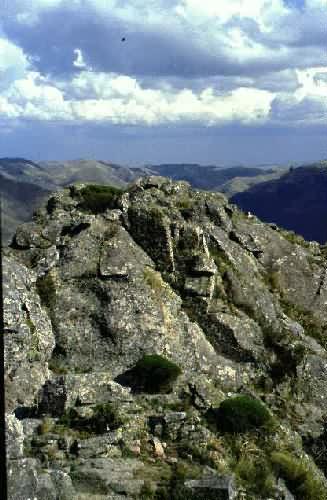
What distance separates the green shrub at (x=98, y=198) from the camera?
48.5m

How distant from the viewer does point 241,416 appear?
2834 cm

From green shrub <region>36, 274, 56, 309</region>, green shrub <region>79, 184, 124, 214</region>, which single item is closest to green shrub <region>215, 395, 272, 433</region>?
green shrub <region>36, 274, 56, 309</region>

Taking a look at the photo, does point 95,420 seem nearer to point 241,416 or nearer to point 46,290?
point 241,416

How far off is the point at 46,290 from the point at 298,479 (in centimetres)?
1849

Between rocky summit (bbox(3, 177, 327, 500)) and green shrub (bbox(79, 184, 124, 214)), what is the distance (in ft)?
0.69

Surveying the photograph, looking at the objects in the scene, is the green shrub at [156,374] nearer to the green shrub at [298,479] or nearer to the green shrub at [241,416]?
the green shrub at [241,416]

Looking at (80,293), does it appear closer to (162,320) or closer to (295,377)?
(162,320)

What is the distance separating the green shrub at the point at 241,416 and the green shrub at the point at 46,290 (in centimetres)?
1253

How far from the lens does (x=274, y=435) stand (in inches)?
1112

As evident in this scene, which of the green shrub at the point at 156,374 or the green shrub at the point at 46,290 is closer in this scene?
the green shrub at the point at 156,374

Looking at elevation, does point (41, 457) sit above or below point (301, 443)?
above

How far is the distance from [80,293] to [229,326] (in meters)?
9.61

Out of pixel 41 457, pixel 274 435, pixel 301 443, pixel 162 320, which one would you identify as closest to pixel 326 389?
pixel 301 443

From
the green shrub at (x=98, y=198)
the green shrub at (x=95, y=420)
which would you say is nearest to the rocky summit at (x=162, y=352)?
the green shrub at (x=95, y=420)
